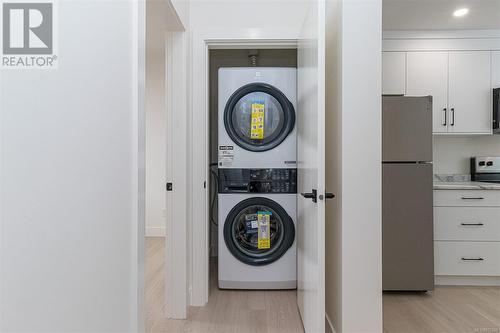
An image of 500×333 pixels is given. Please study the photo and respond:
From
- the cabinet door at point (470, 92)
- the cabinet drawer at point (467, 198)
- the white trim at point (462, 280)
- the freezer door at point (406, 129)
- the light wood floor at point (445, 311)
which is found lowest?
the light wood floor at point (445, 311)

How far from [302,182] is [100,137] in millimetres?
1373

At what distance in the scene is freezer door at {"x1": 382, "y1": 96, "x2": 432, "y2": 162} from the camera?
2.56m

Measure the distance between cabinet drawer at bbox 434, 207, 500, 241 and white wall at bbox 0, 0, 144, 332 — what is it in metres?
2.59

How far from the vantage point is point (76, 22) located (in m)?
0.99

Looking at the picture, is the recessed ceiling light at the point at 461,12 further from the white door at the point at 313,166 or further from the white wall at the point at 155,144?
the white wall at the point at 155,144

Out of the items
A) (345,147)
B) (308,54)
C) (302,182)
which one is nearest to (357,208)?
(345,147)

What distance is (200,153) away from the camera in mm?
2406

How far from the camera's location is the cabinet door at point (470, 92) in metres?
3.10

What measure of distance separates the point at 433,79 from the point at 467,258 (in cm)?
169

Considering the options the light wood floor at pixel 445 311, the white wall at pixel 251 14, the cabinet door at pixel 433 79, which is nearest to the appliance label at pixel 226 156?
the white wall at pixel 251 14

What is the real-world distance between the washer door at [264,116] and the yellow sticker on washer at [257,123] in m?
0.01

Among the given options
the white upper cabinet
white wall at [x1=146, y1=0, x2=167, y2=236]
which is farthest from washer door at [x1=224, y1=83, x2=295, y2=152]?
the white upper cabinet

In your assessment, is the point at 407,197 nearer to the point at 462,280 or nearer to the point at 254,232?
the point at 462,280

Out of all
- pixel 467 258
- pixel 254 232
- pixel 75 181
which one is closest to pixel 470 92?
pixel 467 258
